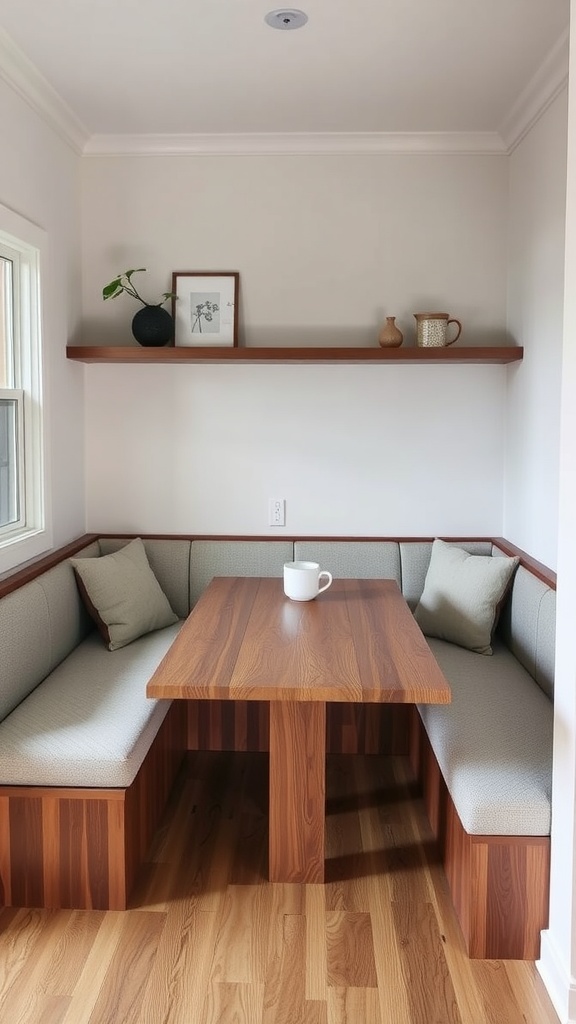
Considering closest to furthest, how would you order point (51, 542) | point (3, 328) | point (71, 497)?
point (3, 328) → point (51, 542) → point (71, 497)

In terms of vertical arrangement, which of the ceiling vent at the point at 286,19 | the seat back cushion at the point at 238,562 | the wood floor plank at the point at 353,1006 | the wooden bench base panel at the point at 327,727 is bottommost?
the wood floor plank at the point at 353,1006

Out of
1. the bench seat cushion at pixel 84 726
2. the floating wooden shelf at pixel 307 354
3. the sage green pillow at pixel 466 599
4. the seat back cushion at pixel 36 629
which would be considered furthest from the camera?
the floating wooden shelf at pixel 307 354

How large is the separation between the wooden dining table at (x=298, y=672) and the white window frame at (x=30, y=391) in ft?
2.23

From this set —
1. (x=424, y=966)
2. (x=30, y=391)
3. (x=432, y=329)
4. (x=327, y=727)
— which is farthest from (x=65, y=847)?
(x=432, y=329)

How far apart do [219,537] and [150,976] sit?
6.04 feet

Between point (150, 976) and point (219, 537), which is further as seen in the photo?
point (219, 537)

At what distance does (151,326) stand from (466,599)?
1599 mm

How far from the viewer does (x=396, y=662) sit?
7.19 ft

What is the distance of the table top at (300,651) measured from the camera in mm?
1994

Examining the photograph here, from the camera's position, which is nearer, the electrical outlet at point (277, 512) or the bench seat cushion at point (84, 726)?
the bench seat cushion at point (84, 726)

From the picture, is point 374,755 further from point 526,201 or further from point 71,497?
point 526,201

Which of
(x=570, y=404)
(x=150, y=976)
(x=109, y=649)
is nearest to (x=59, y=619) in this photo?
(x=109, y=649)

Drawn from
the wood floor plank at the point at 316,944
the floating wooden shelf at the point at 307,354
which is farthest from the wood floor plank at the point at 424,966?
the floating wooden shelf at the point at 307,354

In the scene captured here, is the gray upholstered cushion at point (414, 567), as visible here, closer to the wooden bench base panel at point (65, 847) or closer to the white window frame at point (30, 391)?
the white window frame at point (30, 391)
